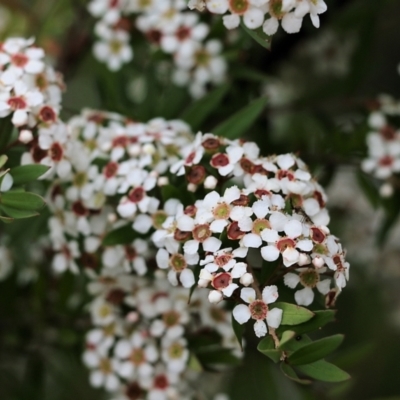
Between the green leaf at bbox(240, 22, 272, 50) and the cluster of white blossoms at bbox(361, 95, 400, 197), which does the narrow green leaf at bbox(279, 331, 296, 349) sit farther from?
the cluster of white blossoms at bbox(361, 95, 400, 197)

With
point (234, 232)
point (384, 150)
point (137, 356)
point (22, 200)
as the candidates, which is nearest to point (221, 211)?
point (234, 232)

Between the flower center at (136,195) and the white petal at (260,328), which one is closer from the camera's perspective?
the white petal at (260,328)

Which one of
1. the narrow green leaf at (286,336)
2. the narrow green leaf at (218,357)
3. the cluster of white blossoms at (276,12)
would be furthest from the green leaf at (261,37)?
the narrow green leaf at (218,357)

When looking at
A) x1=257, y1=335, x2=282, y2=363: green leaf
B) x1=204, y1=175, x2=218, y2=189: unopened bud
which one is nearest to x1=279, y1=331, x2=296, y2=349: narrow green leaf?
x1=257, y1=335, x2=282, y2=363: green leaf

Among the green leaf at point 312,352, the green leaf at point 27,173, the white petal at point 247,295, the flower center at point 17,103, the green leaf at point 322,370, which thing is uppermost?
the flower center at point 17,103

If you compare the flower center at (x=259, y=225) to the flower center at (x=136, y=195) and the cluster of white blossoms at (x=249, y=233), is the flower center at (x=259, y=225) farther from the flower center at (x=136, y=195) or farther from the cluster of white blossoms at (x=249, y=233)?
the flower center at (x=136, y=195)

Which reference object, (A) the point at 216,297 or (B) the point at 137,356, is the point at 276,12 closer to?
(A) the point at 216,297

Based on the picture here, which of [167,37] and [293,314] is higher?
[167,37]
